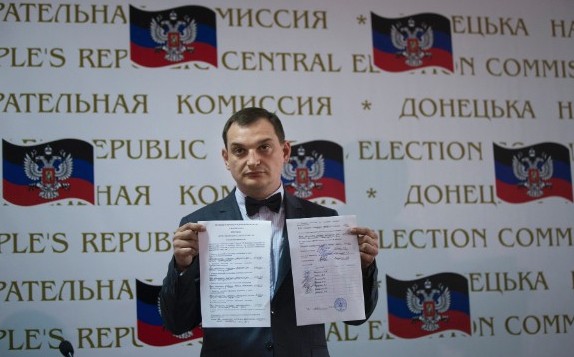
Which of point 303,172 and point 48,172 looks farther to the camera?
point 303,172

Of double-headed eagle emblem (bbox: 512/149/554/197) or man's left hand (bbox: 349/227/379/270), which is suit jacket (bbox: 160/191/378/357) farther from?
double-headed eagle emblem (bbox: 512/149/554/197)

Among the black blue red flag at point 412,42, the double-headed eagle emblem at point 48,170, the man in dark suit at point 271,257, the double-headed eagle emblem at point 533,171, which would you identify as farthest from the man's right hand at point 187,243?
the double-headed eagle emblem at point 533,171

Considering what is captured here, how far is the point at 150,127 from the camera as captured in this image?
397cm

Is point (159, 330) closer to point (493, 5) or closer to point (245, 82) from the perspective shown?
point (245, 82)

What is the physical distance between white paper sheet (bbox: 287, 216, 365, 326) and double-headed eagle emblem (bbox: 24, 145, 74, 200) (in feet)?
5.93

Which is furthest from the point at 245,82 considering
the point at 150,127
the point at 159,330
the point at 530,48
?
the point at 530,48

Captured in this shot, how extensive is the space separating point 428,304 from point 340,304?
1.76 metres

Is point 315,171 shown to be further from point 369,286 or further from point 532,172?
point 369,286

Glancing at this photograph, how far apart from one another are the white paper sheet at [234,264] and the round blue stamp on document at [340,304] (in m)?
0.24

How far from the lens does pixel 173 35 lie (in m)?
4.08

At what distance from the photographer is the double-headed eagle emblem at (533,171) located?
14.2 ft

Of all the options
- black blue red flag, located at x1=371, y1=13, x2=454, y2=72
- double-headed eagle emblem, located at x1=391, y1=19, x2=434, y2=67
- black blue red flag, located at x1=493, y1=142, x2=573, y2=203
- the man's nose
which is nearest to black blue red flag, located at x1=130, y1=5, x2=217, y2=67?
black blue red flag, located at x1=371, y1=13, x2=454, y2=72

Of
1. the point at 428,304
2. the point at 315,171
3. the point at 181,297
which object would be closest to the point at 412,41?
the point at 315,171

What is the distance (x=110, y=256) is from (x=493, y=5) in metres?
2.69
